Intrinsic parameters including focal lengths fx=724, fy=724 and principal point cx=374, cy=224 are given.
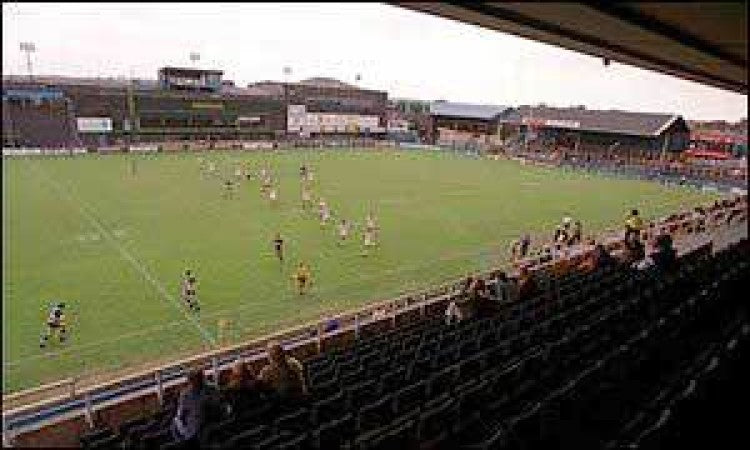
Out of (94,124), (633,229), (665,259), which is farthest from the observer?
(94,124)

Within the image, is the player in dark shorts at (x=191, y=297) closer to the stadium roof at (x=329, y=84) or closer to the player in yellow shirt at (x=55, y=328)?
the player in yellow shirt at (x=55, y=328)

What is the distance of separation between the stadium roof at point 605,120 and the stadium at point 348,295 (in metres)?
5.50

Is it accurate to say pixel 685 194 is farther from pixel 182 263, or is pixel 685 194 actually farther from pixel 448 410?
pixel 448 410

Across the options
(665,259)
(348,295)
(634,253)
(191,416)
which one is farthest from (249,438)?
(348,295)

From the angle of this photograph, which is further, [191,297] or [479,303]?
[191,297]

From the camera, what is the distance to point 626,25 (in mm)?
5969

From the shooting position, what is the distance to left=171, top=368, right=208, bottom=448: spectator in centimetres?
552

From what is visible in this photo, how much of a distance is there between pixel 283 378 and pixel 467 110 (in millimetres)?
71675

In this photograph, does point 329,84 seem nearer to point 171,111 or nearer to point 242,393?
point 171,111

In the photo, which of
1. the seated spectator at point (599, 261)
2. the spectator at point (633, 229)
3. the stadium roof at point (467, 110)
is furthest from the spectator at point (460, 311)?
the stadium roof at point (467, 110)

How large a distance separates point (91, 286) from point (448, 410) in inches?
570

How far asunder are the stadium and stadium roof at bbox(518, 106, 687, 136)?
550cm

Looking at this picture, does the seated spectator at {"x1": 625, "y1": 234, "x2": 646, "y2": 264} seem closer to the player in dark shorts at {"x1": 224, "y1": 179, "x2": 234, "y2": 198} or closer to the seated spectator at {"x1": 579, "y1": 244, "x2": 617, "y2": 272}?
the seated spectator at {"x1": 579, "y1": 244, "x2": 617, "y2": 272}

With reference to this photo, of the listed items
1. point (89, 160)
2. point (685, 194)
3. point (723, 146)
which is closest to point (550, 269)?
point (685, 194)
